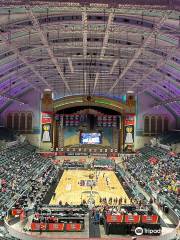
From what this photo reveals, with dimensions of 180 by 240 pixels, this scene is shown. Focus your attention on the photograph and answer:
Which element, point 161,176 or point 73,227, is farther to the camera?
point 161,176

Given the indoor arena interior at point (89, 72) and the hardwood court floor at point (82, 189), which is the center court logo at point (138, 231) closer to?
the indoor arena interior at point (89, 72)

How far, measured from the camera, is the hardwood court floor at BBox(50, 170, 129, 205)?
33.5 metres

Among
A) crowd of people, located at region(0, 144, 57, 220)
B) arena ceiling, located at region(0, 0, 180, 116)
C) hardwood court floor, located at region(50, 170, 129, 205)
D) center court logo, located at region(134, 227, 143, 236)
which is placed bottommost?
center court logo, located at region(134, 227, 143, 236)

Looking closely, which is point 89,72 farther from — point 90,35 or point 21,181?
point 90,35

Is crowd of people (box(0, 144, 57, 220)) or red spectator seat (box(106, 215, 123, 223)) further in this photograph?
crowd of people (box(0, 144, 57, 220))

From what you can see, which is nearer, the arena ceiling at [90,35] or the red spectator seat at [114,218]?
the arena ceiling at [90,35]

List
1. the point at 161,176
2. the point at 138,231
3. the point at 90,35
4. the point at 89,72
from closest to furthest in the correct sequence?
1. the point at 138,231
2. the point at 90,35
3. the point at 161,176
4. the point at 89,72

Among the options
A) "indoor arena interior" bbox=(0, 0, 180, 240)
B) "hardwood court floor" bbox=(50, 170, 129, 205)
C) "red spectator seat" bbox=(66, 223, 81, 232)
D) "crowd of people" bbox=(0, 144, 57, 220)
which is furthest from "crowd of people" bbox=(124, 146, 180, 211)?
"crowd of people" bbox=(0, 144, 57, 220)

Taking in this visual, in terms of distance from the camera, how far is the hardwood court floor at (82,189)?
3347 cm

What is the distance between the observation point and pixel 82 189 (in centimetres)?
3794

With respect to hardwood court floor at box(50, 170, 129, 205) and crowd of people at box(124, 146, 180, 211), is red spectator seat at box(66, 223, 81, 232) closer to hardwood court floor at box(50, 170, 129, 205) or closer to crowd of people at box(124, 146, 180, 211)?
crowd of people at box(124, 146, 180, 211)

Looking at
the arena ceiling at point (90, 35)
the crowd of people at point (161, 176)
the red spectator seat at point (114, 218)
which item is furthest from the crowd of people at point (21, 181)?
the arena ceiling at point (90, 35)

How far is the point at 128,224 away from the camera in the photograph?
75.3ft

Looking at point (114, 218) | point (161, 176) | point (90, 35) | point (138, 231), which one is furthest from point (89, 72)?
point (138, 231)
